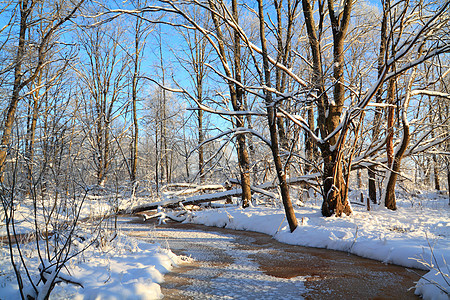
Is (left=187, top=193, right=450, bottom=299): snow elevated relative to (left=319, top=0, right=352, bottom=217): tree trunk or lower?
lower

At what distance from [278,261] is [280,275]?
1.00m

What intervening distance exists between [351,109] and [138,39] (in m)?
18.3

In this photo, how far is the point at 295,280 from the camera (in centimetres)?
Result: 495

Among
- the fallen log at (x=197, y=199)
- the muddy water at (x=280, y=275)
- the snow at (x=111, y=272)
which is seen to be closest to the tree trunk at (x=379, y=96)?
the muddy water at (x=280, y=275)

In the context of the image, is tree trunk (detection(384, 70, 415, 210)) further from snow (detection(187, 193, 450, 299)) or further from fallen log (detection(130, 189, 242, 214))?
fallen log (detection(130, 189, 242, 214))

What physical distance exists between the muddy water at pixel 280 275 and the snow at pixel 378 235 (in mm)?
285

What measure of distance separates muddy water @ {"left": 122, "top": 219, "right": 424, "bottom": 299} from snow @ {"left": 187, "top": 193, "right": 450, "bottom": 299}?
0.94ft

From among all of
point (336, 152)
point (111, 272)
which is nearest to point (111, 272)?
point (111, 272)

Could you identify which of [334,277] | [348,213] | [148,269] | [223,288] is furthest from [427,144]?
[148,269]

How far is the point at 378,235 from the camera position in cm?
661

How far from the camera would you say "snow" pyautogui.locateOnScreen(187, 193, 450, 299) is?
5.05 m

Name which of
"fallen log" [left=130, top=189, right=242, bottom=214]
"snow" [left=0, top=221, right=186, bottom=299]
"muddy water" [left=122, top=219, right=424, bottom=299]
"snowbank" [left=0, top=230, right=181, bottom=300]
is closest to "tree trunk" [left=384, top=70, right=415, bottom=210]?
"muddy water" [left=122, top=219, right=424, bottom=299]

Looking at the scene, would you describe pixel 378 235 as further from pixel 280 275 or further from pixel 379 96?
pixel 379 96

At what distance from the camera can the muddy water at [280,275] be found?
4297 millimetres
